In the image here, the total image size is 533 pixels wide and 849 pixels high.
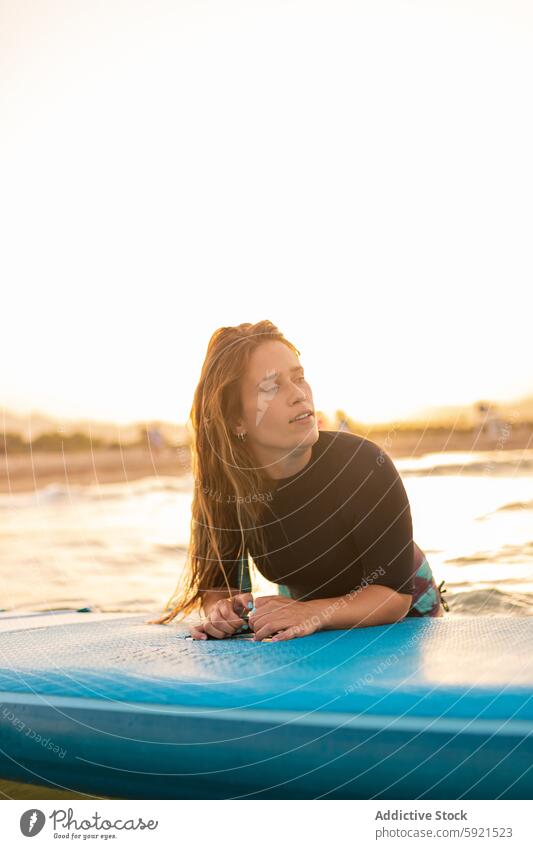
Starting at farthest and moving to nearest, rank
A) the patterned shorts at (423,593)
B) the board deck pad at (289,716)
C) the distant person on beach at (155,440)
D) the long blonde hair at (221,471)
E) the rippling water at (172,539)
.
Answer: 1. the rippling water at (172,539)
2. the distant person on beach at (155,440)
3. the patterned shorts at (423,593)
4. the long blonde hair at (221,471)
5. the board deck pad at (289,716)

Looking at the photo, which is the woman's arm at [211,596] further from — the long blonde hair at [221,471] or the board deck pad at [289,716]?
the board deck pad at [289,716]

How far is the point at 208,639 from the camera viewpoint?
1464 mm

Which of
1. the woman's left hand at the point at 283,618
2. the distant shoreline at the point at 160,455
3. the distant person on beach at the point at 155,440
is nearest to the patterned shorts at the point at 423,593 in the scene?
the distant shoreline at the point at 160,455

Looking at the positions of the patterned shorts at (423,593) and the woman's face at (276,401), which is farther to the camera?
the patterned shorts at (423,593)

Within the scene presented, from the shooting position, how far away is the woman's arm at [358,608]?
1.40 m

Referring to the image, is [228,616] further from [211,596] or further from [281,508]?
[281,508]

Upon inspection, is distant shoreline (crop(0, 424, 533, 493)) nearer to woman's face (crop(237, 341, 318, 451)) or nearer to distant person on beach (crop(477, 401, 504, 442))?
distant person on beach (crop(477, 401, 504, 442))

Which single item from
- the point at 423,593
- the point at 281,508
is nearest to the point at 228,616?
the point at 281,508

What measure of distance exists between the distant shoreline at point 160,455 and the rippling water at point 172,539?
60 mm

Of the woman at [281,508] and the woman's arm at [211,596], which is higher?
the woman at [281,508]

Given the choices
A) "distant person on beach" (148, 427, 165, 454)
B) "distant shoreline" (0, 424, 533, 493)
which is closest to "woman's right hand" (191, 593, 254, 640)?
"distant shoreline" (0, 424, 533, 493)

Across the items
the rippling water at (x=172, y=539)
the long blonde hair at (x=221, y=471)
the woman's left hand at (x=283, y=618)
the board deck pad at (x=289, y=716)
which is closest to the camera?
the board deck pad at (x=289, y=716)

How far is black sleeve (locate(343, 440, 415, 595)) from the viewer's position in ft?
4.62

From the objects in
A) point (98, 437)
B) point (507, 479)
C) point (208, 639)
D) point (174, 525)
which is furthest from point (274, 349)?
point (174, 525)
